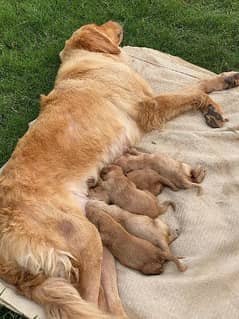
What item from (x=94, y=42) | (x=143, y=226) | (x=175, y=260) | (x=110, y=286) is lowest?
(x=110, y=286)

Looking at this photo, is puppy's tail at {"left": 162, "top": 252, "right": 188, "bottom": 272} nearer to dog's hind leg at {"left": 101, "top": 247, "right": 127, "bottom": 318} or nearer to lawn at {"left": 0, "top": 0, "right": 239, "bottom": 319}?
dog's hind leg at {"left": 101, "top": 247, "right": 127, "bottom": 318}

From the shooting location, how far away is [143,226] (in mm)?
3916

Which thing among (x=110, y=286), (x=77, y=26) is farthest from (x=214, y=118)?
(x=77, y=26)

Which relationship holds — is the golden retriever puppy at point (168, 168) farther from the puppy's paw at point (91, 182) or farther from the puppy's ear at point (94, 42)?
the puppy's ear at point (94, 42)

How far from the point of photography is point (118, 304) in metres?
3.70

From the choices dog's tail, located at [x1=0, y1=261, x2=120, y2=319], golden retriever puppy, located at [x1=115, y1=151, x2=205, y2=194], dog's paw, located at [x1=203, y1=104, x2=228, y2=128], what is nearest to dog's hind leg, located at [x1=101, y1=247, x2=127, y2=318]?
dog's tail, located at [x1=0, y1=261, x2=120, y2=319]

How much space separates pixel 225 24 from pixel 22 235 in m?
3.78

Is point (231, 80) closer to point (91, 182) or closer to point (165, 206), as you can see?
point (165, 206)

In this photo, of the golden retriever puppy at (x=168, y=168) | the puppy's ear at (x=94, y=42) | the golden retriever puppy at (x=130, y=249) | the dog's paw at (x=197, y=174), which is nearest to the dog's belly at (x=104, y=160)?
the golden retriever puppy at (x=168, y=168)

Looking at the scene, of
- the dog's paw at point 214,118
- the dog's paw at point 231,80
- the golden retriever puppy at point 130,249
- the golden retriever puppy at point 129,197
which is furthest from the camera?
the dog's paw at point 231,80

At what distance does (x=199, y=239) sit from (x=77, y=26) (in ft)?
11.4

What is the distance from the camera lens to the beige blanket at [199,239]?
11.8ft

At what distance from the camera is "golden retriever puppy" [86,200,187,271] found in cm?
383

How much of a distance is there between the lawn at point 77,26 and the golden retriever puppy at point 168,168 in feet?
4.69
